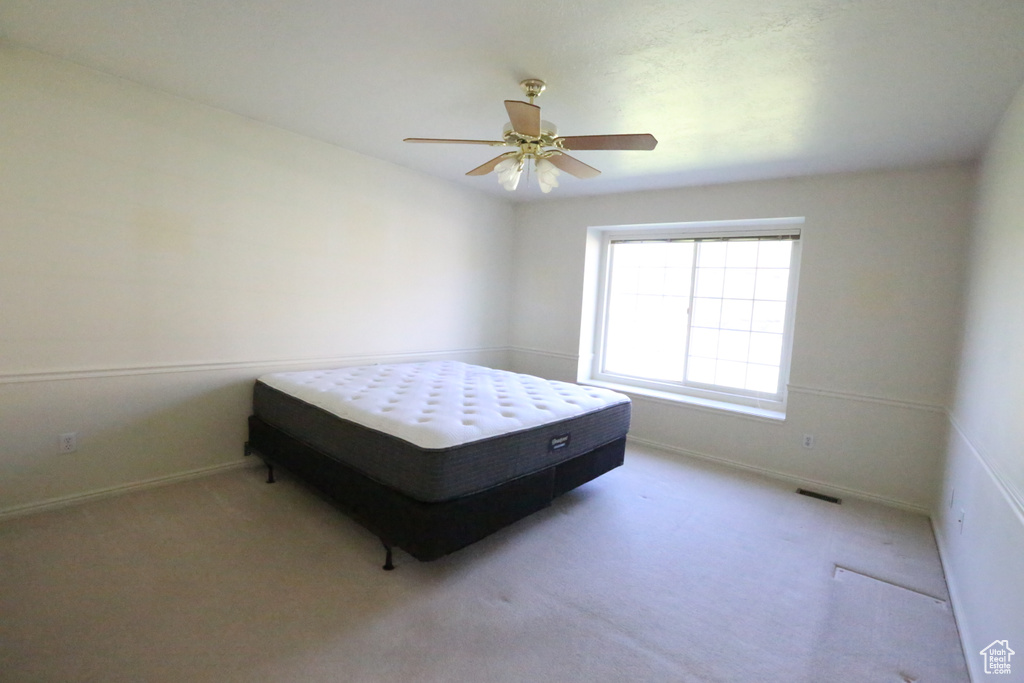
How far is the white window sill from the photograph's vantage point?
12.5 ft

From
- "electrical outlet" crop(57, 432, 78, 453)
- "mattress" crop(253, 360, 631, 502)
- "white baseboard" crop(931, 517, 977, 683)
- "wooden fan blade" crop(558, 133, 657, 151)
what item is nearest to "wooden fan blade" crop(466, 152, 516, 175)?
"wooden fan blade" crop(558, 133, 657, 151)

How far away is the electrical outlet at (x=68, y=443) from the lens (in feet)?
8.39

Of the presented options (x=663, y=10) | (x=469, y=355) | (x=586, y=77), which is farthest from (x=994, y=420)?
(x=469, y=355)

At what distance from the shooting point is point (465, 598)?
6.57 feet

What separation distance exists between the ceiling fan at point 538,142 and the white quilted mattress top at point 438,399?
1299mm

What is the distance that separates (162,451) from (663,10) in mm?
3638

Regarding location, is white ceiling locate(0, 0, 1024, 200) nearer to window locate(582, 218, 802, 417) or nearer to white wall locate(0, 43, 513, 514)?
white wall locate(0, 43, 513, 514)

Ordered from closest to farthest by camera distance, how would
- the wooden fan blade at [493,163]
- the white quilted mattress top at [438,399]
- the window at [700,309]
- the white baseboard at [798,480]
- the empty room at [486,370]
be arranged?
the empty room at [486,370]
the white quilted mattress top at [438,399]
the wooden fan blade at [493,163]
the white baseboard at [798,480]
the window at [700,309]

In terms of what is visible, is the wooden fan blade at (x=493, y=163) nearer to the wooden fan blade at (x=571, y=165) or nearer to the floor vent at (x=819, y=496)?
the wooden fan blade at (x=571, y=165)

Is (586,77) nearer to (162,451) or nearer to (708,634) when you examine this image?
(708,634)

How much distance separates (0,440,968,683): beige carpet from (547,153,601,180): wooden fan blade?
2.09 meters

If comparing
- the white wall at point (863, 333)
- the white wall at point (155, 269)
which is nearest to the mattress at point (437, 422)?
the white wall at point (155, 269)

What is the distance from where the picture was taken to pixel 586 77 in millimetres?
2199

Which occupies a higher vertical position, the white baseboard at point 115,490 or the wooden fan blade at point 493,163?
the wooden fan blade at point 493,163
